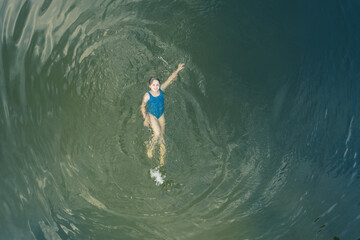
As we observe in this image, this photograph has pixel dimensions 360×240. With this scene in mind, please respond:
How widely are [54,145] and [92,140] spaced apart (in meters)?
0.70

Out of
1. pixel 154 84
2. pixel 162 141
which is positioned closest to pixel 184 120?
pixel 162 141

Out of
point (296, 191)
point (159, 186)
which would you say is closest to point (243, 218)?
point (296, 191)

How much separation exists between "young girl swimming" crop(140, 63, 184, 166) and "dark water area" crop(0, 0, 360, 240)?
8.0 inches

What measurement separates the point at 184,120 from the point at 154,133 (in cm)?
73

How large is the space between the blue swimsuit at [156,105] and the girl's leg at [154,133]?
0.09 m

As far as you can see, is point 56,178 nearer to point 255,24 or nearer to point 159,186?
point 159,186

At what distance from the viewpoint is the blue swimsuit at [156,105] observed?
19.7ft

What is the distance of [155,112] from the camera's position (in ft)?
20.1

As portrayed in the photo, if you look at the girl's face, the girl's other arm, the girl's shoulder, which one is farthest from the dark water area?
the girl's face

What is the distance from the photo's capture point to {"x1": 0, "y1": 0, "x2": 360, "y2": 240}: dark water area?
596 cm

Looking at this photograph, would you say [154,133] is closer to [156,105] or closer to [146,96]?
[156,105]

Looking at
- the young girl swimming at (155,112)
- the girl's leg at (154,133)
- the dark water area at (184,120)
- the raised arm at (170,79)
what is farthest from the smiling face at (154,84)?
the dark water area at (184,120)

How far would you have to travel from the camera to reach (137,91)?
668cm

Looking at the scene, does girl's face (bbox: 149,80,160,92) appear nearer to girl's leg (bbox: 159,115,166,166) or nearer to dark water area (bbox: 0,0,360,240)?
girl's leg (bbox: 159,115,166,166)
